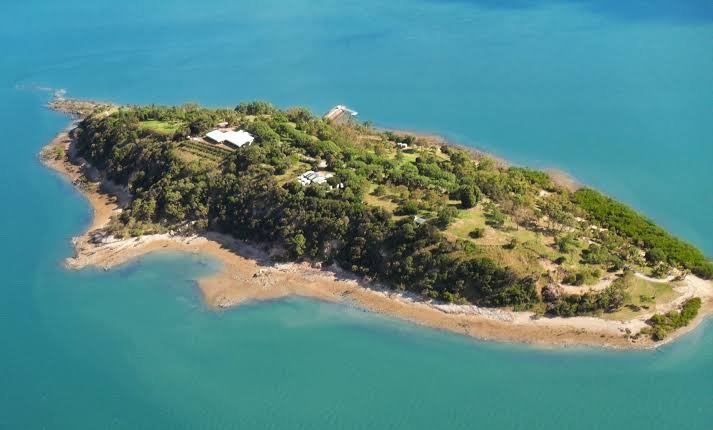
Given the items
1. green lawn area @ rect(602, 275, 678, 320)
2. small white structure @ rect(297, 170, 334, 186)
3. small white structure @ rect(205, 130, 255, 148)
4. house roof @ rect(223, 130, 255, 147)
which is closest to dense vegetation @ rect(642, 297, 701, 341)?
green lawn area @ rect(602, 275, 678, 320)

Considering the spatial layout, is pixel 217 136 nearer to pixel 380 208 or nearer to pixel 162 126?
pixel 162 126

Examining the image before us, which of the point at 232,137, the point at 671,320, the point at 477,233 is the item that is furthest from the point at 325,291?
the point at 671,320

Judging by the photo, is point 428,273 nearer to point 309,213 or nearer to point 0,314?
point 309,213

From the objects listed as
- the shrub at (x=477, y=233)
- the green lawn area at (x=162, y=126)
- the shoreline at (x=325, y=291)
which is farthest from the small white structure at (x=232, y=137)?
the shrub at (x=477, y=233)

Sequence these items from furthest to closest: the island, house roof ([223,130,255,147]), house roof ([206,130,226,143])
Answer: house roof ([206,130,226,143]) < house roof ([223,130,255,147]) < the island

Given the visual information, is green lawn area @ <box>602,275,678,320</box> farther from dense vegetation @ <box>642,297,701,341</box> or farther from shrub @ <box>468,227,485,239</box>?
shrub @ <box>468,227,485,239</box>
